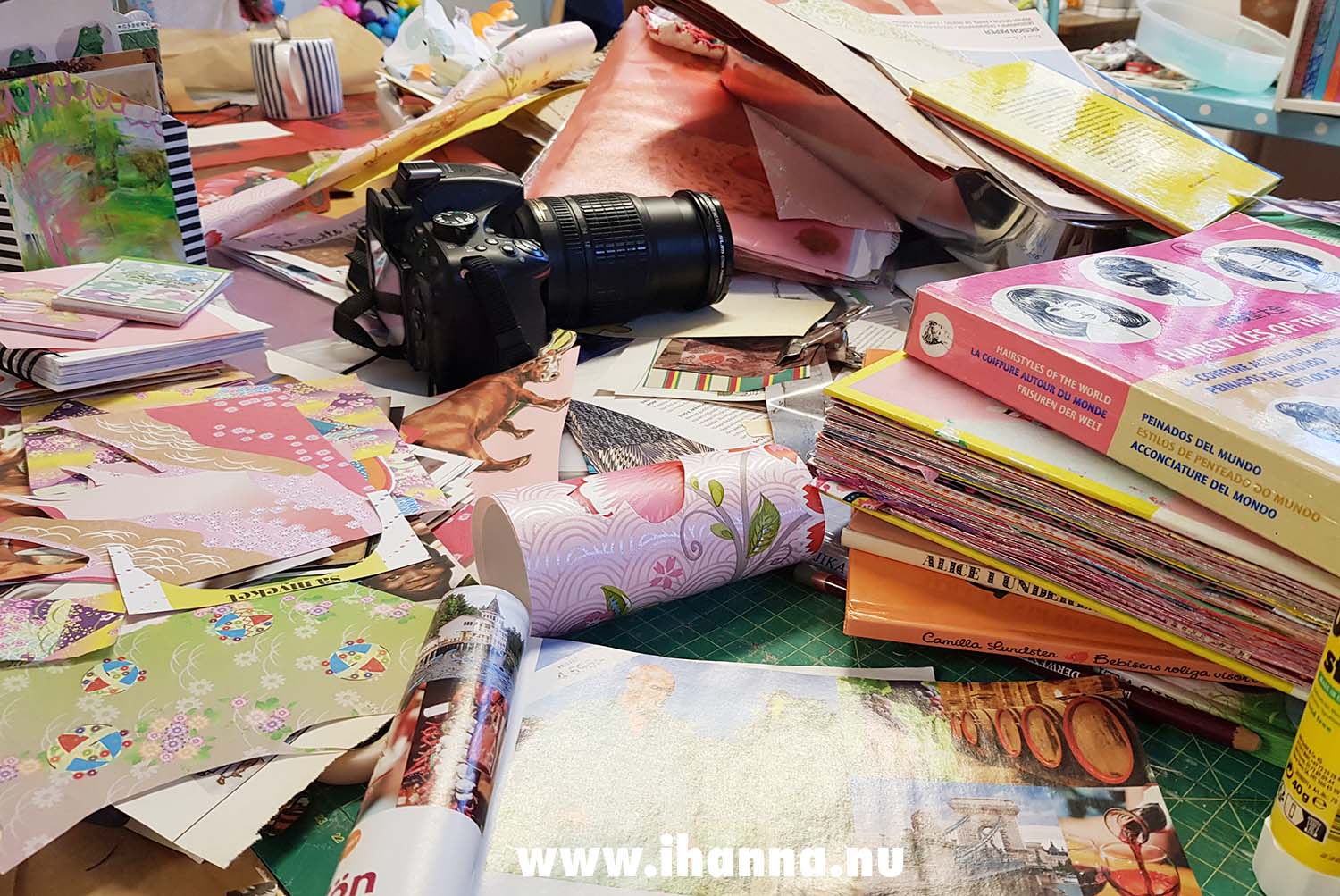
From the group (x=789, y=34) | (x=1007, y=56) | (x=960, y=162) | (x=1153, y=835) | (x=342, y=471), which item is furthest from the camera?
(x=1007, y=56)

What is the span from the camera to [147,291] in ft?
2.55

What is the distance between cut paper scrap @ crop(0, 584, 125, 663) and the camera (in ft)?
1.57

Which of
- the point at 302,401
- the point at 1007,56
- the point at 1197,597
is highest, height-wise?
the point at 1007,56

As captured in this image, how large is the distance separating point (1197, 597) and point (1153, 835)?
0.11 metres

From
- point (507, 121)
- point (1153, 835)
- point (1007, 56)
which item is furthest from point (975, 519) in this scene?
point (507, 121)

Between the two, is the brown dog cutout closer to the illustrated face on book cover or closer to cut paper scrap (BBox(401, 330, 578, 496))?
cut paper scrap (BBox(401, 330, 578, 496))

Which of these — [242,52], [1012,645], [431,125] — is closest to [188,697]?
[1012,645]

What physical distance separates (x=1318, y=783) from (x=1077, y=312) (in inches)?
9.9

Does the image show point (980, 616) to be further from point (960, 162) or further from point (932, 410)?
point (960, 162)

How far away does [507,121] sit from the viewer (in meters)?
1.20

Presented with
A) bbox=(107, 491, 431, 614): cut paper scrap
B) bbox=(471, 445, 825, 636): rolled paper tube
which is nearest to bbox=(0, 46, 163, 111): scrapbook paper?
bbox=(107, 491, 431, 614): cut paper scrap

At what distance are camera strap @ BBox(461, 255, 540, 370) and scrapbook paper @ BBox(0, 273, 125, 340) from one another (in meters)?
0.26

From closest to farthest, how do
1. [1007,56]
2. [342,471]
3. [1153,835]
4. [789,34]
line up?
1. [1153,835]
2. [342,471]
3. [789,34]
4. [1007,56]

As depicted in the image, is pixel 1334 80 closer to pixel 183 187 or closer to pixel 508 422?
pixel 508 422
